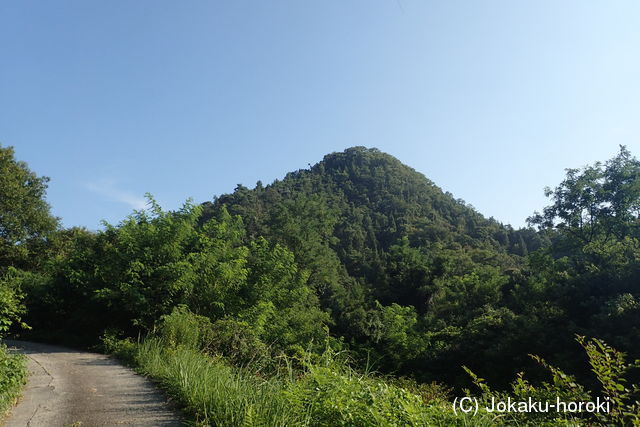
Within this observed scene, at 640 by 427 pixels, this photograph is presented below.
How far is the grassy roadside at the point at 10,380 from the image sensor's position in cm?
545

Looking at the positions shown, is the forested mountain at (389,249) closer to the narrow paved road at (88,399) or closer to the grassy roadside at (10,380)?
the narrow paved road at (88,399)

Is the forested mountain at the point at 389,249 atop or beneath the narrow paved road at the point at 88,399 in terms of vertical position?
atop

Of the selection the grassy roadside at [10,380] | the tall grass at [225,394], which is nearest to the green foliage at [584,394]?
the tall grass at [225,394]

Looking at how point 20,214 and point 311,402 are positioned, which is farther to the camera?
point 20,214

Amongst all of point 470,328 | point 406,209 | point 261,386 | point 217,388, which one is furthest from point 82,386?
point 406,209

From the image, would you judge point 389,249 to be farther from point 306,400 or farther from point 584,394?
point 306,400

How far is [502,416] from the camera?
3.98 metres

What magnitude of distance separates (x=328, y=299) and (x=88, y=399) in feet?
123

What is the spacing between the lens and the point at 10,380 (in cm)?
609

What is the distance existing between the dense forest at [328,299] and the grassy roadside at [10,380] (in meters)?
0.74

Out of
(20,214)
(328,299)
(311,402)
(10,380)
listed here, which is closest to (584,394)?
(311,402)

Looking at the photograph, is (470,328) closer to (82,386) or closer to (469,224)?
(82,386)

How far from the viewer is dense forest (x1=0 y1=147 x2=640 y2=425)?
7.58 m

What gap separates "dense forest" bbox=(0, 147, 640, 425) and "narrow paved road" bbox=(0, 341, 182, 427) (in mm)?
763
